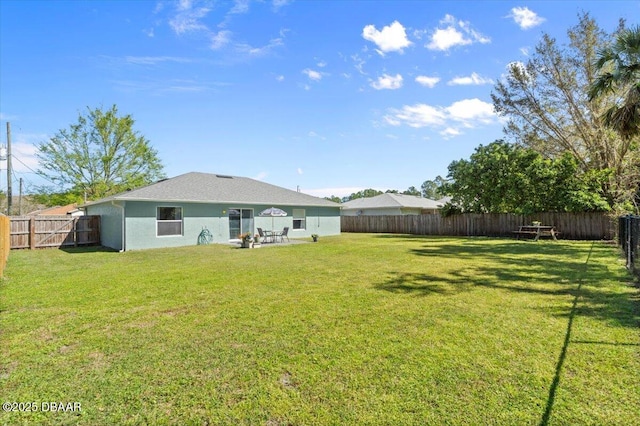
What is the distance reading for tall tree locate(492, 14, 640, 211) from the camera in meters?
18.8

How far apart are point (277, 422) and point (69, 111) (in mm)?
35794

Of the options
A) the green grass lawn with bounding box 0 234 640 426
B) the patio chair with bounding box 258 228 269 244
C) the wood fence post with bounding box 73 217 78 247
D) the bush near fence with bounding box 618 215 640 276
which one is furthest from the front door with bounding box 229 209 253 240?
the bush near fence with bounding box 618 215 640 276

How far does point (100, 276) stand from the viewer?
26.9 feet

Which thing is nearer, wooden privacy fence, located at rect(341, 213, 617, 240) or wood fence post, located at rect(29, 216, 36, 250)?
wood fence post, located at rect(29, 216, 36, 250)

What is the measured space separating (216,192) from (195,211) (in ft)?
6.43

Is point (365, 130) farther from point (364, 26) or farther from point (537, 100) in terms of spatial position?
point (537, 100)

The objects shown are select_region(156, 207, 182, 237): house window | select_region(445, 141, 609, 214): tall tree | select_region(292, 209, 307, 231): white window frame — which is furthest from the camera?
select_region(292, 209, 307, 231): white window frame

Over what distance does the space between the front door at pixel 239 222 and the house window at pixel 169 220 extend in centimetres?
278

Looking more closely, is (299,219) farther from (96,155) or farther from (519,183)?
(96,155)

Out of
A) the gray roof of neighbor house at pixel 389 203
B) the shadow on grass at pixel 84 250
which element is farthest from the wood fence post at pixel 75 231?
the gray roof of neighbor house at pixel 389 203

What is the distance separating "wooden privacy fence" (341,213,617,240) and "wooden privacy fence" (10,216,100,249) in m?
18.4

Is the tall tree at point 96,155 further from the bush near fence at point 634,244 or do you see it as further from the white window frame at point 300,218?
the bush near fence at point 634,244

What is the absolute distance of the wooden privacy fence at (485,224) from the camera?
57.2 feet

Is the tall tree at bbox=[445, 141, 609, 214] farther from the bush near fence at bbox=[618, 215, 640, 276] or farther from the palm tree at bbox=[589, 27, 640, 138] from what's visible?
the bush near fence at bbox=[618, 215, 640, 276]
